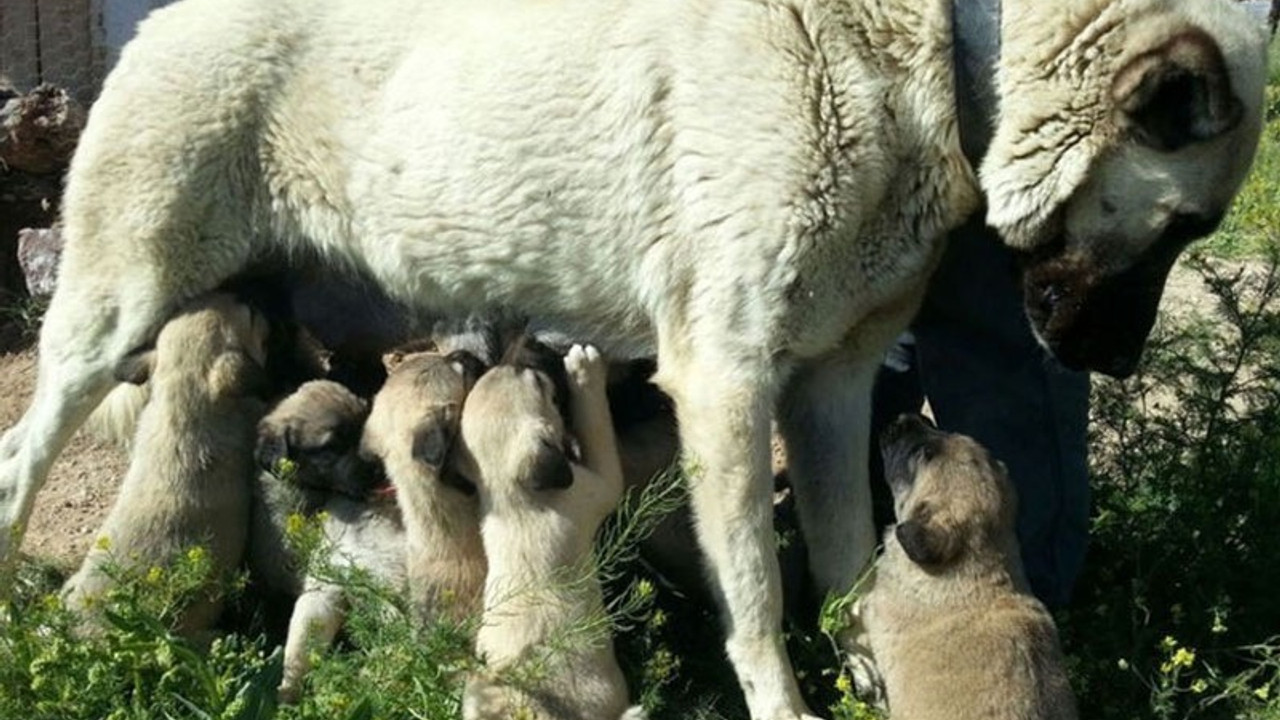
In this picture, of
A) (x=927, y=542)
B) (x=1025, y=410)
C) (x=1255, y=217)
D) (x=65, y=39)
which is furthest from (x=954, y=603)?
(x=65, y=39)

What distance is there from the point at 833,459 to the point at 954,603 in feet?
2.47

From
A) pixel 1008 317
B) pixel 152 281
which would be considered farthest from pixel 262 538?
pixel 1008 317

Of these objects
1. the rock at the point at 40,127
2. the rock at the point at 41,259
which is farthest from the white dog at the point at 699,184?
the rock at the point at 41,259

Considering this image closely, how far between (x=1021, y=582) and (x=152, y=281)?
2.62 metres

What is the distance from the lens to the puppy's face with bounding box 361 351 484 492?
478 cm

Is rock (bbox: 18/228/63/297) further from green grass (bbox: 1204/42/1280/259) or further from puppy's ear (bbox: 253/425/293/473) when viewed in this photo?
green grass (bbox: 1204/42/1280/259)

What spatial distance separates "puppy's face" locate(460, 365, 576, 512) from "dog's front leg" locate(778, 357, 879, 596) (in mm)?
686

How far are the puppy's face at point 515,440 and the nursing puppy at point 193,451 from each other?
77cm

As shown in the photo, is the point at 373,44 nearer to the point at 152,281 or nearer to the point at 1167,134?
the point at 152,281

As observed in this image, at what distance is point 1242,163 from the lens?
14.9 ft

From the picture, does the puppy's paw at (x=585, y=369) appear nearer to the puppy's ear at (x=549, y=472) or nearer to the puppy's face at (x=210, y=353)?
the puppy's ear at (x=549, y=472)

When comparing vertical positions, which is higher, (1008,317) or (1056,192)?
(1056,192)

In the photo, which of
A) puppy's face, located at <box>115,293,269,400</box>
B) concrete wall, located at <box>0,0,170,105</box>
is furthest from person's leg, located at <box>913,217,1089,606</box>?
concrete wall, located at <box>0,0,170,105</box>

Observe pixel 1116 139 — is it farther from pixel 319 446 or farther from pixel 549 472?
pixel 319 446
